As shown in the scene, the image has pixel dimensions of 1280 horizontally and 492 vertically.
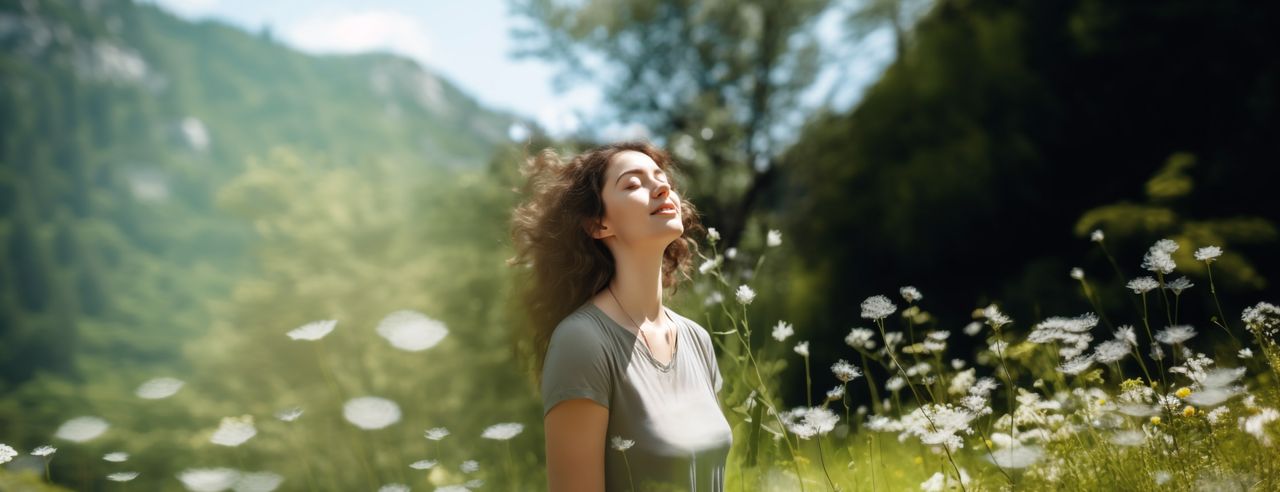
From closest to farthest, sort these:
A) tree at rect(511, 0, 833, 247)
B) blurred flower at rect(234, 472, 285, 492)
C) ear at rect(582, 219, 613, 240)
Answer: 1. blurred flower at rect(234, 472, 285, 492)
2. ear at rect(582, 219, 613, 240)
3. tree at rect(511, 0, 833, 247)

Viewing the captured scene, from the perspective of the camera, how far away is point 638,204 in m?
2.05

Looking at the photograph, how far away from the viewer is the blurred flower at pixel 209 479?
1.81 m

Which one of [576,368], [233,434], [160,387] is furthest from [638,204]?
[160,387]

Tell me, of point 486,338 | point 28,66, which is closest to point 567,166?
point 486,338

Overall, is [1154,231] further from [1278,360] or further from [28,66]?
[28,66]

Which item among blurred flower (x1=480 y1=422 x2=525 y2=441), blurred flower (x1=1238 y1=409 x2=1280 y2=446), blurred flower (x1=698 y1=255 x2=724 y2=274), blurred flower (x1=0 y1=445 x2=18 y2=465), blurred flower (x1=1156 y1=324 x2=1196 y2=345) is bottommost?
blurred flower (x1=1238 y1=409 x2=1280 y2=446)

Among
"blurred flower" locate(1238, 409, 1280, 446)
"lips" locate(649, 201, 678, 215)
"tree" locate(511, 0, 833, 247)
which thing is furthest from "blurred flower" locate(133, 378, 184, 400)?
"tree" locate(511, 0, 833, 247)

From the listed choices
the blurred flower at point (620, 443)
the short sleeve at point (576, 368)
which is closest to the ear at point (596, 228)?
the short sleeve at point (576, 368)

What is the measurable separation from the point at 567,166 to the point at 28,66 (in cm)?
6173

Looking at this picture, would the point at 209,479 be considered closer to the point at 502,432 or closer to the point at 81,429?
the point at 81,429

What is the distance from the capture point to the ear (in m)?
2.15

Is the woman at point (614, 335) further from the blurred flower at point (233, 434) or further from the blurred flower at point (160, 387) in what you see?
the blurred flower at point (160, 387)

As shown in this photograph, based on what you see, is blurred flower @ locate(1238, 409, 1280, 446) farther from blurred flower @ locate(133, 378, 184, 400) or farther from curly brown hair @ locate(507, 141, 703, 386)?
blurred flower @ locate(133, 378, 184, 400)

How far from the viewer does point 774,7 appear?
15922mm
